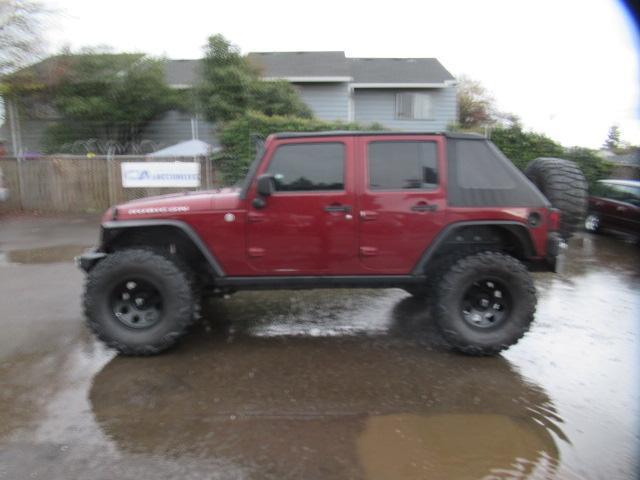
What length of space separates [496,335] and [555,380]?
57 cm

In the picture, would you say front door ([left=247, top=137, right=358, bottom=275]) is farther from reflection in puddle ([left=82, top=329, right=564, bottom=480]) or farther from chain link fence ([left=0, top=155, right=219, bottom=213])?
chain link fence ([left=0, top=155, right=219, bottom=213])

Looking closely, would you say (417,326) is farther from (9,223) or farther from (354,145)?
(9,223)

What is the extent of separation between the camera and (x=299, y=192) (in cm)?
427

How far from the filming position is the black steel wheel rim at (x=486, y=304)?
4.29 meters

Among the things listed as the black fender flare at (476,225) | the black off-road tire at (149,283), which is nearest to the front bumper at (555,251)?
the black fender flare at (476,225)

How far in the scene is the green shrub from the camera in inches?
506

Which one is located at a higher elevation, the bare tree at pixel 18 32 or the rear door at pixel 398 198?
the bare tree at pixel 18 32

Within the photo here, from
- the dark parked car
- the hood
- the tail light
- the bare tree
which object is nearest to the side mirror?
the hood

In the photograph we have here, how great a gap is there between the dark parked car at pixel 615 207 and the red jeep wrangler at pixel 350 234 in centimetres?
761

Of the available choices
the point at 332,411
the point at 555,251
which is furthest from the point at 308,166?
the point at 555,251

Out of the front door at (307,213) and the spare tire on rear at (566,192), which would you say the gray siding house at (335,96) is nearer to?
the spare tire on rear at (566,192)

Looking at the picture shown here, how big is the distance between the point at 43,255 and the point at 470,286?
7.43 m

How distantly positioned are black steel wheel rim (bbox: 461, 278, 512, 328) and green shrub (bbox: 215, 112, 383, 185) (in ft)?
30.5

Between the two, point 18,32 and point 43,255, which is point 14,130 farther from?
point 43,255
